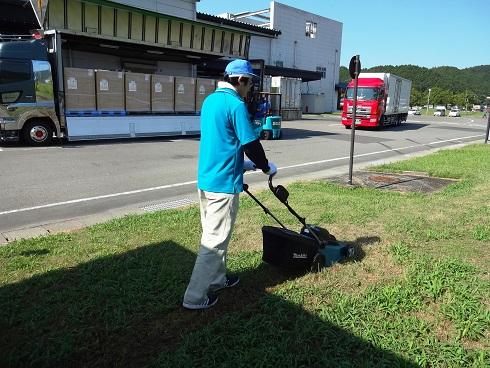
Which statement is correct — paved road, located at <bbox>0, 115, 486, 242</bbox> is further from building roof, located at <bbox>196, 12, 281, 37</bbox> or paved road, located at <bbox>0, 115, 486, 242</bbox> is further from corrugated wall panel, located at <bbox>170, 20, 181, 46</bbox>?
building roof, located at <bbox>196, 12, 281, 37</bbox>

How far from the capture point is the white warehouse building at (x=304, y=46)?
136ft

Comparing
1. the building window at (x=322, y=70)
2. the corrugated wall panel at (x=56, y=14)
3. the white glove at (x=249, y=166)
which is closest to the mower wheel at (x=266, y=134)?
the corrugated wall panel at (x=56, y=14)

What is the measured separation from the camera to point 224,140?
314 centimetres

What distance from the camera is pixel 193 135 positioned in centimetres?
1803

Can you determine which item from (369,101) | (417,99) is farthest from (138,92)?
(417,99)

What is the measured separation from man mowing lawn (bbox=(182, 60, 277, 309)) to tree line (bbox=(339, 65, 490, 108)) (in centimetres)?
11428

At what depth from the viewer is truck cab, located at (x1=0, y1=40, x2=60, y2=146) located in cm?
1247

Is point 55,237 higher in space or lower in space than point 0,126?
lower

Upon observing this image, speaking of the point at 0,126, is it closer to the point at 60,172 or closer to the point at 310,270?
the point at 60,172

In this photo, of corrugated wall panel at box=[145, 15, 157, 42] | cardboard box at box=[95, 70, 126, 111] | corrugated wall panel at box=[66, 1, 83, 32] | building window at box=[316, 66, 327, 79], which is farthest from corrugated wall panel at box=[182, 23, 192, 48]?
building window at box=[316, 66, 327, 79]

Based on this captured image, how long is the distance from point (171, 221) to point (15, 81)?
9750 mm

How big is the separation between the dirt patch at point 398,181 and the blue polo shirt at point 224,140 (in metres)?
5.68

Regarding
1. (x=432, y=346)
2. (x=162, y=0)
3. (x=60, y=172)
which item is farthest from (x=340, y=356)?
(x=162, y=0)

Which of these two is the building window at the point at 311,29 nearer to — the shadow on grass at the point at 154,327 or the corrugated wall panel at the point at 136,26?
the corrugated wall panel at the point at 136,26
